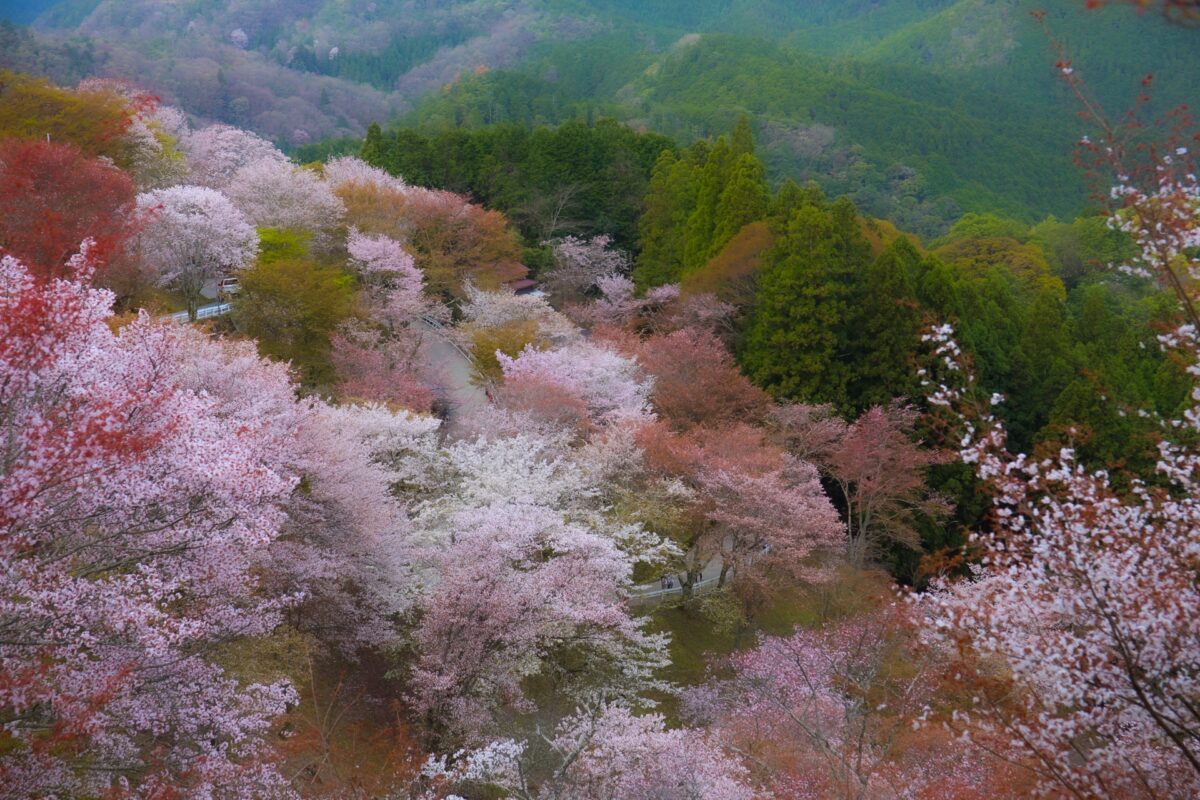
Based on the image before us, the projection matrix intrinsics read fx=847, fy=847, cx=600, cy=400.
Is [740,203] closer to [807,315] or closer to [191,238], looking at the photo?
[807,315]

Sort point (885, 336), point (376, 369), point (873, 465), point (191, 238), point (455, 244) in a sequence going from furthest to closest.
→ point (455, 244) → point (885, 336) → point (191, 238) → point (376, 369) → point (873, 465)

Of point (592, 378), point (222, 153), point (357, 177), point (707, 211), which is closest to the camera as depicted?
point (592, 378)

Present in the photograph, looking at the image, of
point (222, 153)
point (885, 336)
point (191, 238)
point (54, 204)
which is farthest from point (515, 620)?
point (222, 153)

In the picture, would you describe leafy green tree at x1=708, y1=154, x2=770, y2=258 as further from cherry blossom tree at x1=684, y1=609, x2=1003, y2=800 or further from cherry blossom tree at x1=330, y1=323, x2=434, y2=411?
cherry blossom tree at x1=684, y1=609, x2=1003, y2=800

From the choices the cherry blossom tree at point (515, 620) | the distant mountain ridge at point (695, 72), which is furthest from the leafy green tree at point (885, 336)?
the distant mountain ridge at point (695, 72)

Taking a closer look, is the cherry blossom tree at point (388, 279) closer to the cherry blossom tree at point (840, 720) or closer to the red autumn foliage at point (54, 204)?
the red autumn foliage at point (54, 204)

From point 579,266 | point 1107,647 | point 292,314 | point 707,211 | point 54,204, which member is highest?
point 1107,647

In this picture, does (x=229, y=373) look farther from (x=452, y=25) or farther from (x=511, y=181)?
(x=452, y=25)
